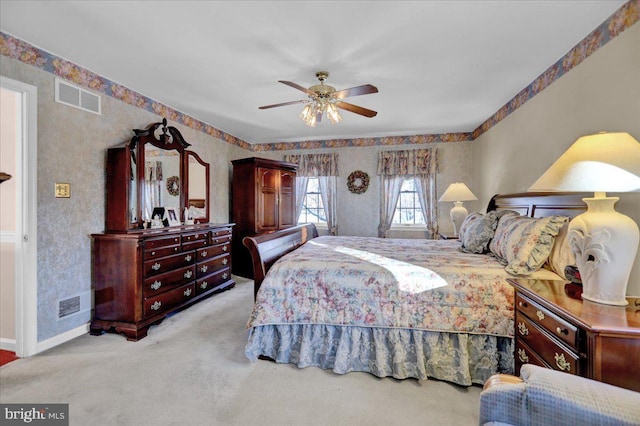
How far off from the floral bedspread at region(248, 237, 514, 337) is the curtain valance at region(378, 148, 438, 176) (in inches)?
123

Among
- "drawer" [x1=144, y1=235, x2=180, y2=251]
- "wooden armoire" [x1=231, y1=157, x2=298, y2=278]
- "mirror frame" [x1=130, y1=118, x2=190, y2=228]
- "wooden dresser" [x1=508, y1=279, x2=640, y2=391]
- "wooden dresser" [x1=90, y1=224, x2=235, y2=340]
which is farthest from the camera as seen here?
"wooden armoire" [x1=231, y1=157, x2=298, y2=278]

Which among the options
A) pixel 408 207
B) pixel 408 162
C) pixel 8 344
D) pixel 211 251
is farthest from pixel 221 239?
pixel 408 162

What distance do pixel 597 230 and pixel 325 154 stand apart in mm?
4708

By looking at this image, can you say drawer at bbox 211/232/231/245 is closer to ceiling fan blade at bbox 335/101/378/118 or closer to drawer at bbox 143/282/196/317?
drawer at bbox 143/282/196/317

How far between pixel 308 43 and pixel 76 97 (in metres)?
2.31

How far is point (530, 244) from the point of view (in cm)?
207

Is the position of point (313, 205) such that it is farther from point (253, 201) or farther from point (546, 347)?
point (546, 347)

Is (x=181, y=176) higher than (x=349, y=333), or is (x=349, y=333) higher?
(x=181, y=176)

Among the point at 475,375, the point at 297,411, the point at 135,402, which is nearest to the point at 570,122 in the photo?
the point at 475,375

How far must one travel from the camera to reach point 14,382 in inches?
81.3

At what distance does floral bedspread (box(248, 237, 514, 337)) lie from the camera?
2012mm

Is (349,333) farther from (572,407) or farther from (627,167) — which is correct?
(627,167)

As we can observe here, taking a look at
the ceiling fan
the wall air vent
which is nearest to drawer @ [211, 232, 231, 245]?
the wall air vent

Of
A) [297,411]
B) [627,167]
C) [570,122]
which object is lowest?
[297,411]
